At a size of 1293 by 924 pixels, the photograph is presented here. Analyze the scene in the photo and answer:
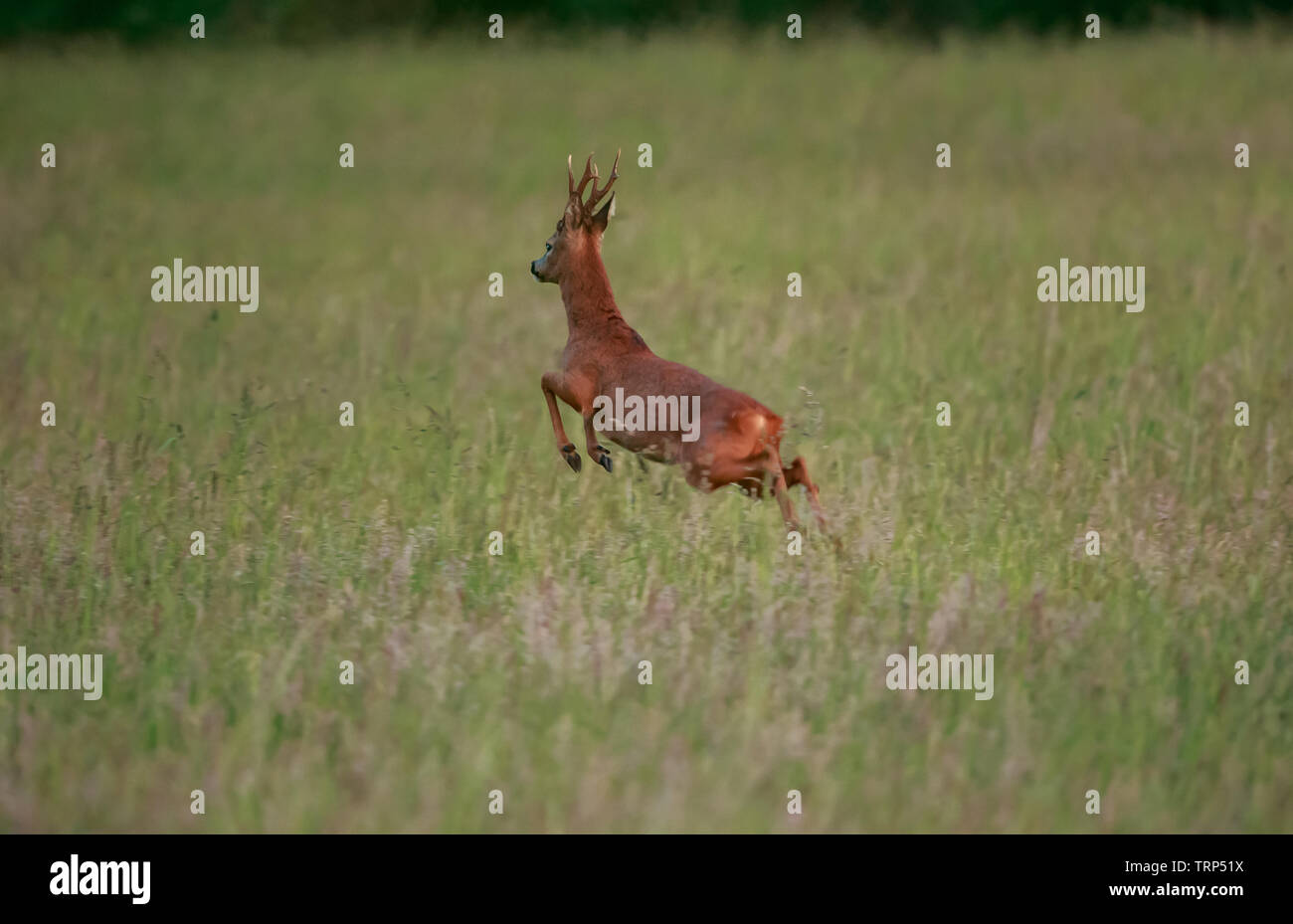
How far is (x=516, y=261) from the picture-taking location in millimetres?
16266

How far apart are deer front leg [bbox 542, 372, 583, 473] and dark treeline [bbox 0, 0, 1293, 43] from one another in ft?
58.6

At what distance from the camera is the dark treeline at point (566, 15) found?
85.2 ft

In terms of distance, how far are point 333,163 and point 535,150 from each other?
2.44 m

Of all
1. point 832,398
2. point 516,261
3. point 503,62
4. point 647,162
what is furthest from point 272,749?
point 503,62


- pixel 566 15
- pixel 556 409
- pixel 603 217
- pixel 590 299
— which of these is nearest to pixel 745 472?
pixel 556 409

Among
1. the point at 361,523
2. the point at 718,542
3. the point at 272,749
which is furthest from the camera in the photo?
the point at 361,523

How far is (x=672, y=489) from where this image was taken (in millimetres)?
8914

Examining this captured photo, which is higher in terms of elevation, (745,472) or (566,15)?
(566,15)

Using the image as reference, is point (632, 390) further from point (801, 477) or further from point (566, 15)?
point (566, 15)

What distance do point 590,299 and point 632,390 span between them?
0.73 metres

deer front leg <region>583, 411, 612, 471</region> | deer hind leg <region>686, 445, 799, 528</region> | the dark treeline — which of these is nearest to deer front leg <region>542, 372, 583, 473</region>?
deer front leg <region>583, 411, 612, 471</region>

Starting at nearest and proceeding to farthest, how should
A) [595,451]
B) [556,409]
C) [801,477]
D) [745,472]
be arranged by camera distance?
[745,472], [801,477], [595,451], [556,409]

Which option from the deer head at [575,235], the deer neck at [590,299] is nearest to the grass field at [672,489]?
the deer neck at [590,299]
